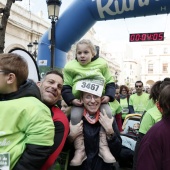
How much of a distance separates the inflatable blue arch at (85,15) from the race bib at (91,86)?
4.96 m

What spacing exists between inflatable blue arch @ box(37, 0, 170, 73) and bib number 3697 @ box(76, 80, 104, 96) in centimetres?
497

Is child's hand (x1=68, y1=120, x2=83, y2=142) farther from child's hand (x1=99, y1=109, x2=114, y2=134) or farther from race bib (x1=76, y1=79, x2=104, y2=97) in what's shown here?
race bib (x1=76, y1=79, x2=104, y2=97)

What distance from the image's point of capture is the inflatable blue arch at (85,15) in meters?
7.33

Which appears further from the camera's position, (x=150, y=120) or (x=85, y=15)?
(x=85, y=15)

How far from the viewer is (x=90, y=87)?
8.50ft

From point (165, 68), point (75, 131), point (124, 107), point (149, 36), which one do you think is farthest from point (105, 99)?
point (165, 68)

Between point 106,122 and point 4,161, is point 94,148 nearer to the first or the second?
point 106,122

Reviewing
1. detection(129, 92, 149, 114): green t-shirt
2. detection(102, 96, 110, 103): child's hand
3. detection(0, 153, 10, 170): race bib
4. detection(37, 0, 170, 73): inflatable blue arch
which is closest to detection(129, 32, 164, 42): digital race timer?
detection(37, 0, 170, 73): inflatable blue arch

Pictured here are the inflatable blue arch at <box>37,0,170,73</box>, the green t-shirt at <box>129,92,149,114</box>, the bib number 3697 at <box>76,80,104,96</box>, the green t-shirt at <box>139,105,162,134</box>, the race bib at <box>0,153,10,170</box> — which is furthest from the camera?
the inflatable blue arch at <box>37,0,170,73</box>

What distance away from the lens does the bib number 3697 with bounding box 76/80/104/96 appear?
2568 millimetres

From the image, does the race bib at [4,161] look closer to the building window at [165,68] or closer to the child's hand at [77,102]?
the child's hand at [77,102]

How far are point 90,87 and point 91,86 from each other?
14mm

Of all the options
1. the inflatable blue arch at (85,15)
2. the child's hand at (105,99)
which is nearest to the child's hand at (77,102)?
the child's hand at (105,99)

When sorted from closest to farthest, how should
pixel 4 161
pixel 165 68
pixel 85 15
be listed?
1. pixel 4 161
2. pixel 85 15
3. pixel 165 68
